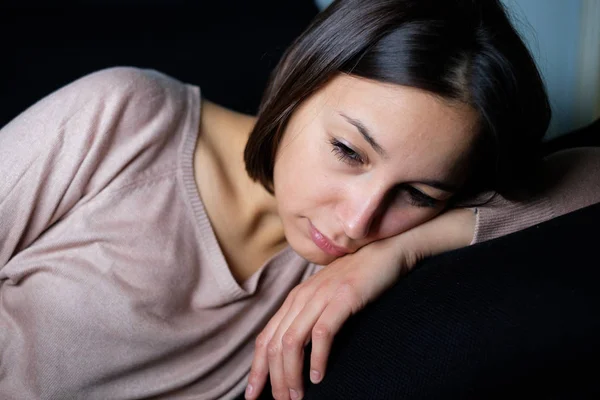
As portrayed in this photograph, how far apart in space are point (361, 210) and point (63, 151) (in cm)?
54

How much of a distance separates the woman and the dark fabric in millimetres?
82

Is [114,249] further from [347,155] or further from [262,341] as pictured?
[347,155]

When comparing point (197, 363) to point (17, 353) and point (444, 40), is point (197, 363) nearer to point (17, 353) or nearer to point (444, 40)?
point (17, 353)

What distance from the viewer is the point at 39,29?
149cm

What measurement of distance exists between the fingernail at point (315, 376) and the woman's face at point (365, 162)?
23 centimetres

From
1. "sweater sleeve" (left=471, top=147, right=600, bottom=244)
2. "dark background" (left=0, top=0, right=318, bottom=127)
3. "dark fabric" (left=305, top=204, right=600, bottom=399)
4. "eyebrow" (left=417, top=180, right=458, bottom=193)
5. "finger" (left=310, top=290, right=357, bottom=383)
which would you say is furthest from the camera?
"dark background" (left=0, top=0, right=318, bottom=127)

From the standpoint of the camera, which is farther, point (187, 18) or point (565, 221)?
point (187, 18)

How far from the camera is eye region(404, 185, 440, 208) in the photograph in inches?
44.1

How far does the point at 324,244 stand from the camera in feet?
3.74

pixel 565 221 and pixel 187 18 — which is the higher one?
pixel 187 18

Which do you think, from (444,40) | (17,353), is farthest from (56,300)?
(444,40)

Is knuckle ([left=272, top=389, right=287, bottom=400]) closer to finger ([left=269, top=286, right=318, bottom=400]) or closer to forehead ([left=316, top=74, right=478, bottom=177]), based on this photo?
finger ([left=269, top=286, right=318, bottom=400])

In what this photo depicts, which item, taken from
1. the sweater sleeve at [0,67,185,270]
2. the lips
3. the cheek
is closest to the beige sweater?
the sweater sleeve at [0,67,185,270]

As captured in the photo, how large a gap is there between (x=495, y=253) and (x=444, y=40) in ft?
1.13
